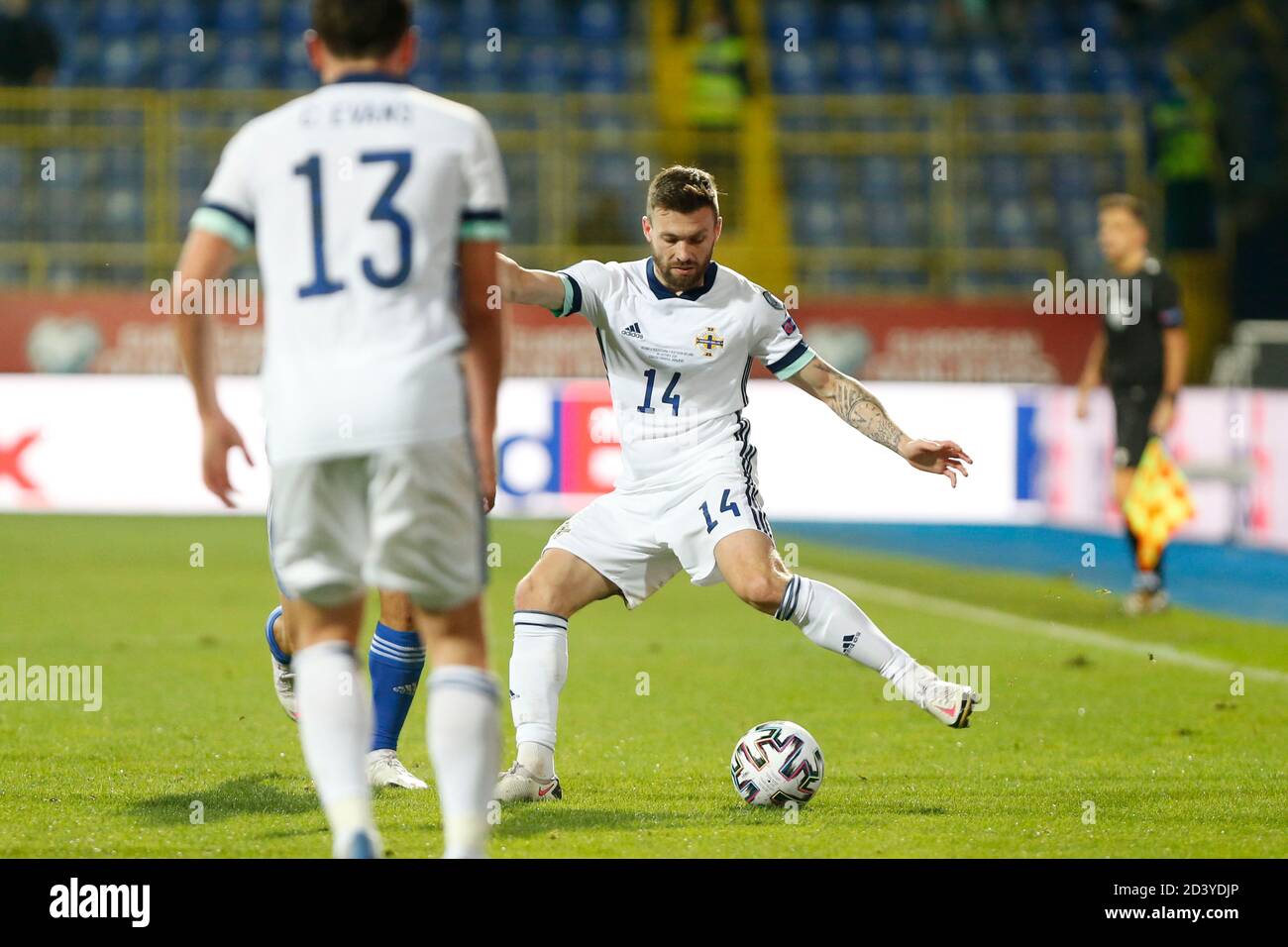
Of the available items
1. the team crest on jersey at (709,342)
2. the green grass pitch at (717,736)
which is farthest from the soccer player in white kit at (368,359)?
the team crest on jersey at (709,342)

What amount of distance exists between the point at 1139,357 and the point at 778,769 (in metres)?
6.73

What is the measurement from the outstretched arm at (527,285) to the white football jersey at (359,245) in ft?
5.50

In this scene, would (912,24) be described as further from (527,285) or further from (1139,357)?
(527,285)

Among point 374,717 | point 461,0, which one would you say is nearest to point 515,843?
point 374,717

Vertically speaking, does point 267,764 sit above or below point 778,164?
below

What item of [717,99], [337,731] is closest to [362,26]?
[337,731]

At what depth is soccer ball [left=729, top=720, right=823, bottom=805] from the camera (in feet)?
18.3

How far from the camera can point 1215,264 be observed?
1941 centimetres

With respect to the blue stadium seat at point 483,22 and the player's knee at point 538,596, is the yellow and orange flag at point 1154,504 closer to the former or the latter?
the player's knee at point 538,596

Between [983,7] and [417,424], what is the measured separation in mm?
20569

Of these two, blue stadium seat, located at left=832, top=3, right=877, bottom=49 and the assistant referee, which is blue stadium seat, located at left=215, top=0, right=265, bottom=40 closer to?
blue stadium seat, located at left=832, top=3, right=877, bottom=49

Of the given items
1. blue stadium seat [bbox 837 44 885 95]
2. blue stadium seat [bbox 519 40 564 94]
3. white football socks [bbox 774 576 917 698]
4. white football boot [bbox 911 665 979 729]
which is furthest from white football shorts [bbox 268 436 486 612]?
blue stadium seat [bbox 837 44 885 95]

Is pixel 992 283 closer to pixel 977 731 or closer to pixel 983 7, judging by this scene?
pixel 983 7

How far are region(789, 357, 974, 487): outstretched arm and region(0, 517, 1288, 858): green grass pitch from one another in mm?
997
